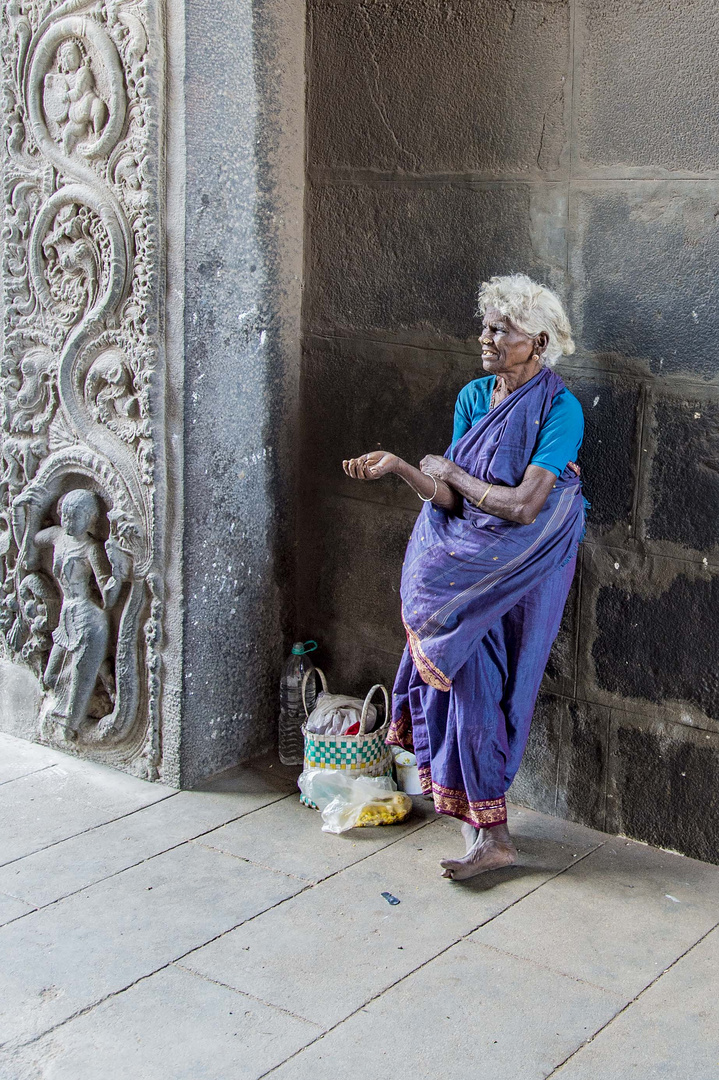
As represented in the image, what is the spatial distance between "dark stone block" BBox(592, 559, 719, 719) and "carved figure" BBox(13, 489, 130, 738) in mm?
1696

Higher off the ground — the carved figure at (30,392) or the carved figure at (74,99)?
the carved figure at (74,99)

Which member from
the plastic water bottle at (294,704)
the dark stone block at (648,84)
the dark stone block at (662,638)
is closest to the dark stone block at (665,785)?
the dark stone block at (662,638)

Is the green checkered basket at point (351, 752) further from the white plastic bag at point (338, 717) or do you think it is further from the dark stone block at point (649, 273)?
the dark stone block at point (649, 273)

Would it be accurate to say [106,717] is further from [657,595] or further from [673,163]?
[673,163]

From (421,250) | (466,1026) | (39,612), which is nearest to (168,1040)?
(466,1026)

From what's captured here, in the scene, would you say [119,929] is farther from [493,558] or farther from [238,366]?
[238,366]

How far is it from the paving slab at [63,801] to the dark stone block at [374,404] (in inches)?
51.9

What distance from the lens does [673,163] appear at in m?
3.46

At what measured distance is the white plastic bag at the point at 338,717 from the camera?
4.18 m

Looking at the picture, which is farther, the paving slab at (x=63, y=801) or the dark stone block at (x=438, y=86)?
the paving slab at (x=63, y=801)

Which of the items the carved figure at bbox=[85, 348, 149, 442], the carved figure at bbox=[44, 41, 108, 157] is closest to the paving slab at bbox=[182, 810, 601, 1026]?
the carved figure at bbox=[85, 348, 149, 442]

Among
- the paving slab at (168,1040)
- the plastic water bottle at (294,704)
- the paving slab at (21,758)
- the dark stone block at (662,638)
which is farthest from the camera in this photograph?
the plastic water bottle at (294,704)

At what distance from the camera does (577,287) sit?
12.1ft

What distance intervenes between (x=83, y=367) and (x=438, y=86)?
155cm
